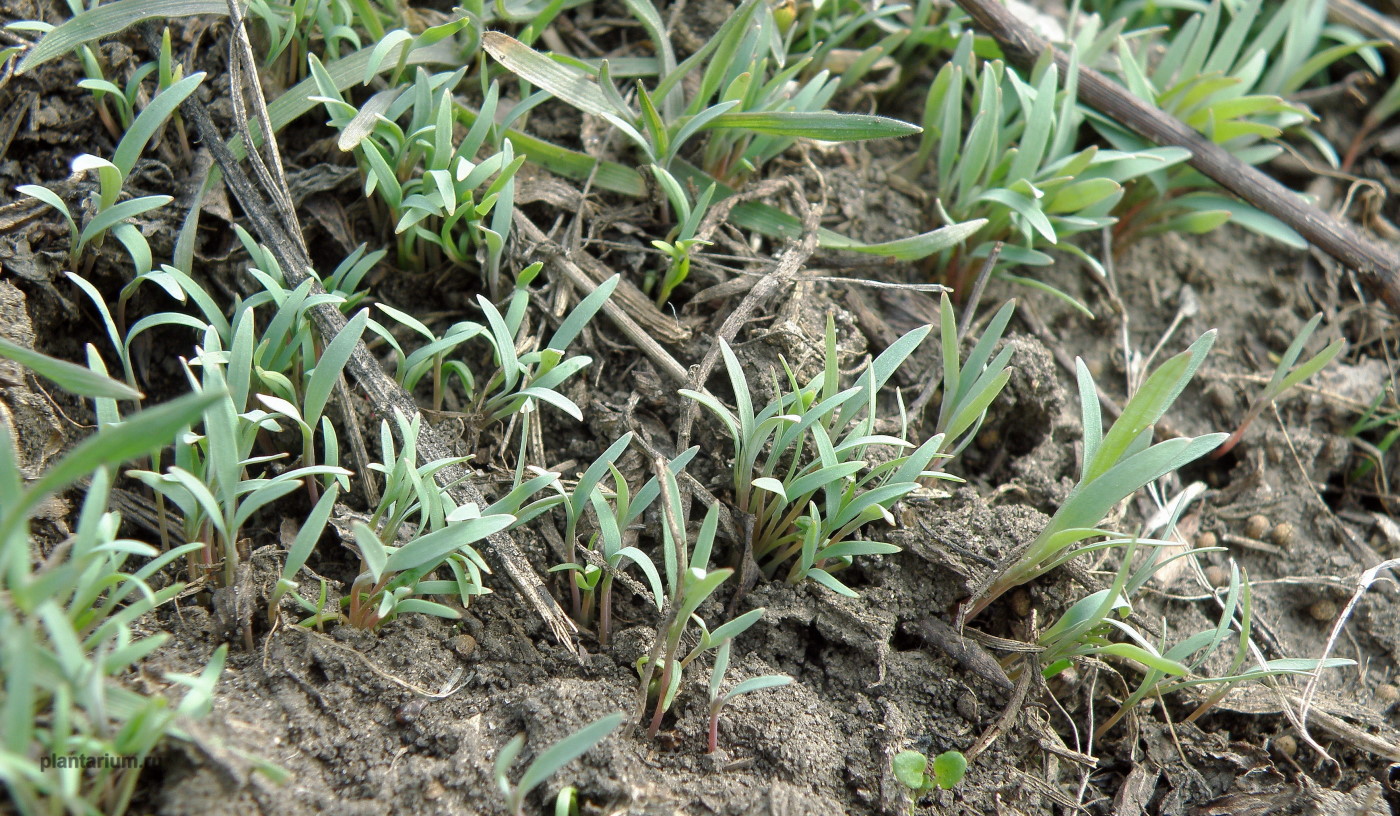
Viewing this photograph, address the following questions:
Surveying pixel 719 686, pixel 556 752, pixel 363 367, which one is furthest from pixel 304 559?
pixel 719 686

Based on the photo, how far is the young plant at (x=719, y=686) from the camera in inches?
54.9

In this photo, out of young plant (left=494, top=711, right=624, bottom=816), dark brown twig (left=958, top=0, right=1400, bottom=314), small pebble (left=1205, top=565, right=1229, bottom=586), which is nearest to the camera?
young plant (left=494, top=711, right=624, bottom=816)

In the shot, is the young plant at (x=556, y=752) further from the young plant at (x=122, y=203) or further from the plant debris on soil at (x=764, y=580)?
the young plant at (x=122, y=203)

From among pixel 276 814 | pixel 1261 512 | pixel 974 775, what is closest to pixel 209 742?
pixel 276 814

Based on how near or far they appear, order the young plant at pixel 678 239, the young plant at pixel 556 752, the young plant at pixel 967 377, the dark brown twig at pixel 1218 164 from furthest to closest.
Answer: the dark brown twig at pixel 1218 164
the young plant at pixel 678 239
the young plant at pixel 967 377
the young plant at pixel 556 752

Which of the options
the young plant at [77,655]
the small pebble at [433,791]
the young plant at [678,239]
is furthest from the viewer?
the young plant at [678,239]

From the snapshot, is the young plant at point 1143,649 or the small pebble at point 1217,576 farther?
the small pebble at point 1217,576

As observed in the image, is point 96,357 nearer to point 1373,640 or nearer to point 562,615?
point 562,615

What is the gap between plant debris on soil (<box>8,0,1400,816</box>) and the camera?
1417 millimetres

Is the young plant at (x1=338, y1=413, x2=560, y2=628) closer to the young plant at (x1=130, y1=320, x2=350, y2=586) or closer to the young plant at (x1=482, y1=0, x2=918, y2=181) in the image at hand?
the young plant at (x1=130, y1=320, x2=350, y2=586)

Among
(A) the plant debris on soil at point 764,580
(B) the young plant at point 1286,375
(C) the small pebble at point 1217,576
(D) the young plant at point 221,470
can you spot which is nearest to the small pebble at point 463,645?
(A) the plant debris on soil at point 764,580

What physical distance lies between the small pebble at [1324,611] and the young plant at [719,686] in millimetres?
1353

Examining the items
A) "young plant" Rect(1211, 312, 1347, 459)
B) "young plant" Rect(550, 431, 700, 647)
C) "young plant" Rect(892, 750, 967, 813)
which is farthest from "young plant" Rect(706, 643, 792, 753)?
"young plant" Rect(1211, 312, 1347, 459)
